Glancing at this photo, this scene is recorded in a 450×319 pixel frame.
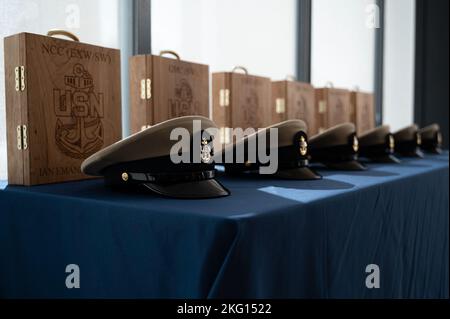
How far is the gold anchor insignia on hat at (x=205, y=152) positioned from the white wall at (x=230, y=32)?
30.1 inches

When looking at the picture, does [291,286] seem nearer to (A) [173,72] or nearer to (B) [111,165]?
(B) [111,165]

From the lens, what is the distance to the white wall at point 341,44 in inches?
106

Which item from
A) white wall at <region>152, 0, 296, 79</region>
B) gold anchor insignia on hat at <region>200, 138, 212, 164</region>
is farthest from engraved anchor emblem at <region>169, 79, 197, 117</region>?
gold anchor insignia on hat at <region>200, 138, 212, 164</region>

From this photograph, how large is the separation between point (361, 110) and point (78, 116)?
1.82 metres

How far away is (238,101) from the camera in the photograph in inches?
62.5

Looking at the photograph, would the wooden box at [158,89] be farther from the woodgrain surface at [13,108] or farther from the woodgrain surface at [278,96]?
the woodgrain surface at [278,96]

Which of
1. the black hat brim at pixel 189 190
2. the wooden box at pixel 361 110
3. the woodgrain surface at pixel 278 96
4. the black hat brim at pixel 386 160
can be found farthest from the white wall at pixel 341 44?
the black hat brim at pixel 189 190

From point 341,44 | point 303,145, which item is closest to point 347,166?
point 303,145

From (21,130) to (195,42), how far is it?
2.96ft

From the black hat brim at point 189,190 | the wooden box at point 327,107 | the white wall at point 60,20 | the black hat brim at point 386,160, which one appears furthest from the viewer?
the wooden box at point 327,107

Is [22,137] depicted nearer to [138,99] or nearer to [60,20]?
[138,99]

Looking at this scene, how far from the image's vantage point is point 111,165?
912 mm

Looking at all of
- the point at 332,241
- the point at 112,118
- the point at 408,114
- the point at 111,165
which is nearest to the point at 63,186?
the point at 111,165

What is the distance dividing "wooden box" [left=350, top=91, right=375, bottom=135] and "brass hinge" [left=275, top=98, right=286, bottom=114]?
736 millimetres
